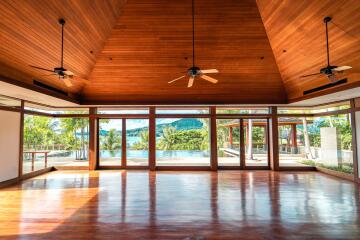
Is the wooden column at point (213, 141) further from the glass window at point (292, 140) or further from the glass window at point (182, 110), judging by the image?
the glass window at point (292, 140)

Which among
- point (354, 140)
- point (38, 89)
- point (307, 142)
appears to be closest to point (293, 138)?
point (307, 142)

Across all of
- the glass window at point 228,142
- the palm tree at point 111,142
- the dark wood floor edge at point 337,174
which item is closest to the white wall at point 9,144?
the palm tree at point 111,142

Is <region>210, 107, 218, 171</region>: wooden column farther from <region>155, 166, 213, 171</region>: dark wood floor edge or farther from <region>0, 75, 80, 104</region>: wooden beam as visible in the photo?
<region>0, 75, 80, 104</region>: wooden beam

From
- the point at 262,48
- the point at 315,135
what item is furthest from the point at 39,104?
the point at 315,135

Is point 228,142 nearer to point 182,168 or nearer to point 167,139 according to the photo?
point 182,168

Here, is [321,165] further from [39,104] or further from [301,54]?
[39,104]

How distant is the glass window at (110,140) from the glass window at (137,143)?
1.27 ft

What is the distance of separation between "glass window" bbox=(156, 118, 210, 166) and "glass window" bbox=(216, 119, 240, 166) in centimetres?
48

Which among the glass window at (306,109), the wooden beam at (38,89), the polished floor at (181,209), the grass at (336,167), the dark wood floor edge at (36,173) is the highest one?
the wooden beam at (38,89)

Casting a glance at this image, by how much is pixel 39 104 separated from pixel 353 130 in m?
10.7

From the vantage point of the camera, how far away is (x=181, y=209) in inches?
171

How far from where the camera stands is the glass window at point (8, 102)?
6336 millimetres

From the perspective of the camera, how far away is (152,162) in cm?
878

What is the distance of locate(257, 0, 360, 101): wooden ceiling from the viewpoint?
414 centimetres
